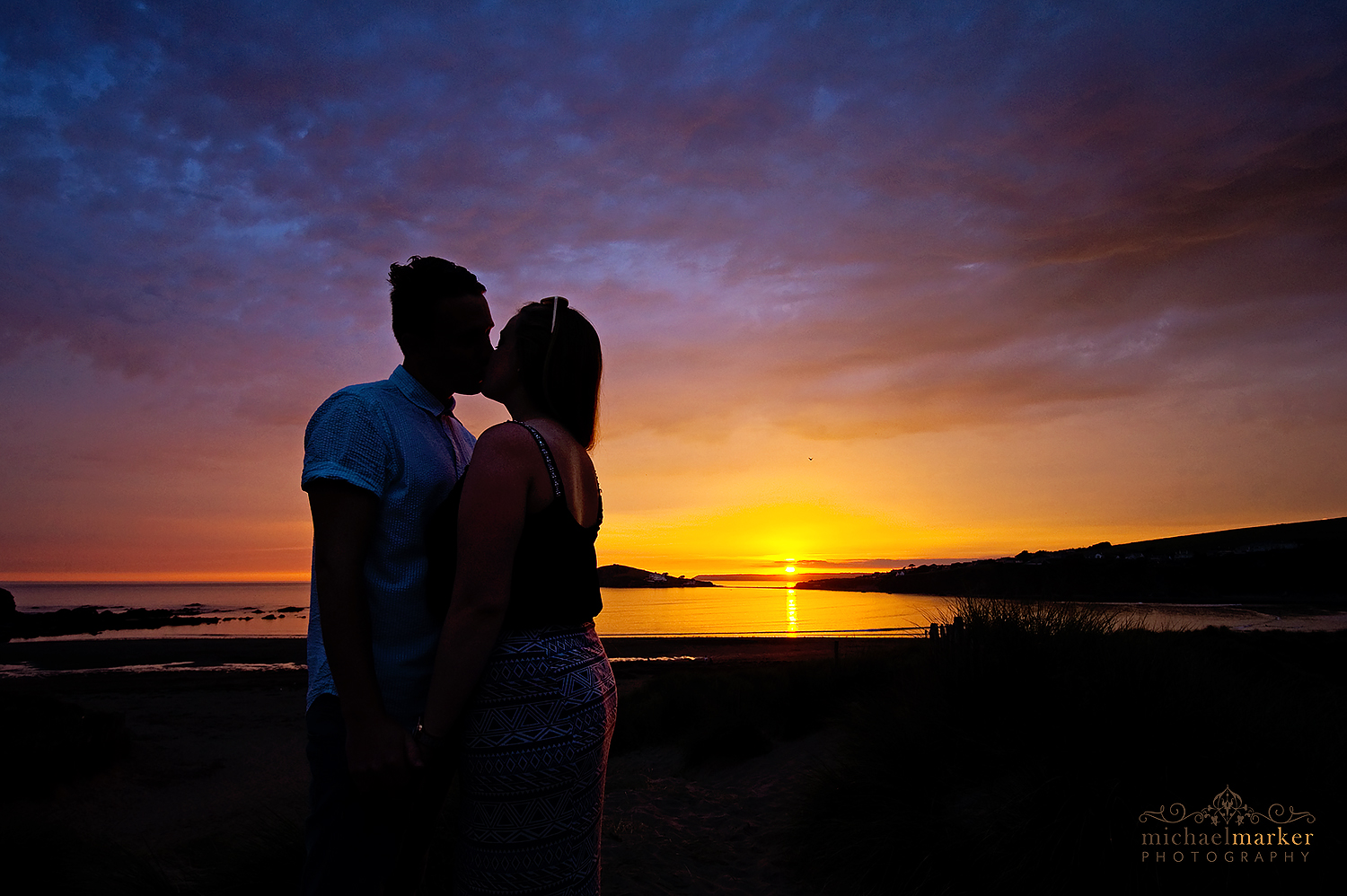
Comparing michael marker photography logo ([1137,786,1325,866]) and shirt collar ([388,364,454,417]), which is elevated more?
shirt collar ([388,364,454,417])

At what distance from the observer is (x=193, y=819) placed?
7340 mm

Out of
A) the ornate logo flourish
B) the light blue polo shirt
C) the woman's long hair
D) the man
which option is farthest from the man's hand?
the ornate logo flourish

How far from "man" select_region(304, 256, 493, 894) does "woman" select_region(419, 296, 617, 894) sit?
0.36 feet

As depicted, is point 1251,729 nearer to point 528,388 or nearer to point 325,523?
point 528,388

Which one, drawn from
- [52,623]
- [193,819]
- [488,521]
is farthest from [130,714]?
[52,623]

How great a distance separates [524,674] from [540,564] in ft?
0.82

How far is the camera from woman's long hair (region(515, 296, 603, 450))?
1.71 metres

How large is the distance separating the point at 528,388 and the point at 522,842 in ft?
3.45

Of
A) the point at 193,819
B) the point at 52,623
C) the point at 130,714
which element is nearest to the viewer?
the point at 193,819

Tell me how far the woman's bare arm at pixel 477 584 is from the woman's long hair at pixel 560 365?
26 cm

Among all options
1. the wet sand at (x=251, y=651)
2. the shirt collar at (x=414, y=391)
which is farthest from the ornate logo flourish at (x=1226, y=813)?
the wet sand at (x=251, y=651)

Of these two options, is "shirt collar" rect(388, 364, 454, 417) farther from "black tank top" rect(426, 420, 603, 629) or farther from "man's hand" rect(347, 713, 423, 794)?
"man's hand" rect(347, 713, 423, 794)

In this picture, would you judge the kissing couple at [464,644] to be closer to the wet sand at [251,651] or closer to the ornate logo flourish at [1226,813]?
the ornate logo flourish at [1226,813]

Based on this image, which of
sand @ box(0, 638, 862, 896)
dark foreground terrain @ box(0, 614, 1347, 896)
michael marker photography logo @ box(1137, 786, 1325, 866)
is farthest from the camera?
sand @ box(0, 638, 862, 896)
